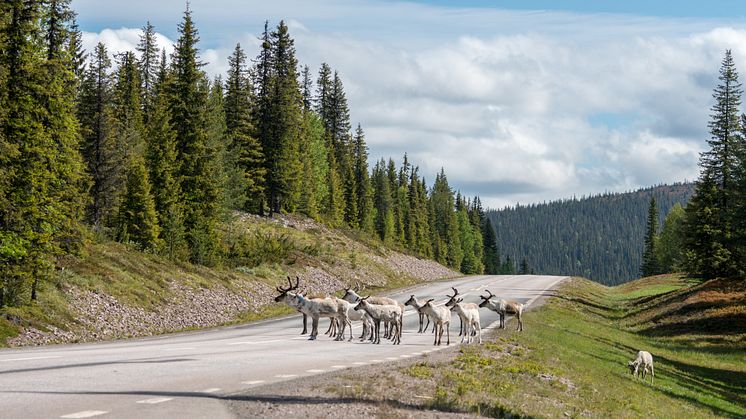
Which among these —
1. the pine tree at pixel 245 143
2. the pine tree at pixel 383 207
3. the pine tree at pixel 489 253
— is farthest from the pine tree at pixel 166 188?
the pine tree at pixel 489 253

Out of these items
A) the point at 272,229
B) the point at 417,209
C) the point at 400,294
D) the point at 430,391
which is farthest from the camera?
the point at 417,209

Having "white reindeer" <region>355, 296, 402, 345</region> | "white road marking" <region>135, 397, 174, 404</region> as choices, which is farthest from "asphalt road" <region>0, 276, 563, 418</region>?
"white reindeer" <region>355, 296, 402, 345</region>

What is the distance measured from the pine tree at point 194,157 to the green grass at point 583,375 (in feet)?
66.4

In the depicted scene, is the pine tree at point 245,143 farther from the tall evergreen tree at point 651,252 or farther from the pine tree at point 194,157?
the tall evergreen tree at point 651,252

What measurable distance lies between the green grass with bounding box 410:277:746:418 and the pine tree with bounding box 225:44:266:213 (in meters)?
29.9

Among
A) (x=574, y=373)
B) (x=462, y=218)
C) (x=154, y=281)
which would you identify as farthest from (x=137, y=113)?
(x=462, y=218)

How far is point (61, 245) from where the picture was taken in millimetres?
28031

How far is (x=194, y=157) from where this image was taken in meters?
44.4

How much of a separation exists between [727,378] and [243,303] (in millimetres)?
24411

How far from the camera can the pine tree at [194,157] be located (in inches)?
1725

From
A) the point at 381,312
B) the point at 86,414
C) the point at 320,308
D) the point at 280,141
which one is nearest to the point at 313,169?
the point at 280,141

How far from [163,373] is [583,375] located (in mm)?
12046

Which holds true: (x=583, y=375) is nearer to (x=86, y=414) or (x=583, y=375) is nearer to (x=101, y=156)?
(x=86, y=414)

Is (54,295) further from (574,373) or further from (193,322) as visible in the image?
(574,373)
